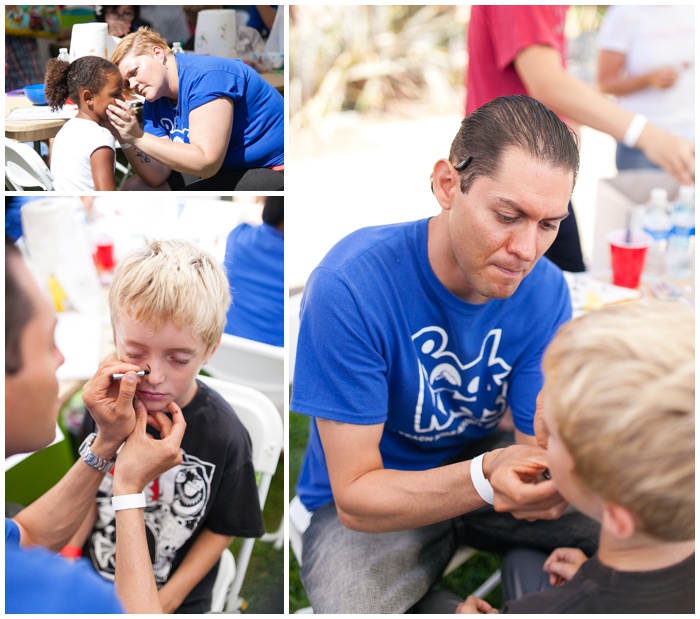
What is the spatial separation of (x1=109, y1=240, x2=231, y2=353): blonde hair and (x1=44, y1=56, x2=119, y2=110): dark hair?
13.7 inches

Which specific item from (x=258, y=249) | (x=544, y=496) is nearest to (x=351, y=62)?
(x=258, y=249)

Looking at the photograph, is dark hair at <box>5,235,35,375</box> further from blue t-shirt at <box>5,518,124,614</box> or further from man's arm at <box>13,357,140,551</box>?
blue t-shirt at <box>5,518,124,614</box>

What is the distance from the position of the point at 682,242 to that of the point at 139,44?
196 centimetres

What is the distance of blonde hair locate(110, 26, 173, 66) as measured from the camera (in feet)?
4.93

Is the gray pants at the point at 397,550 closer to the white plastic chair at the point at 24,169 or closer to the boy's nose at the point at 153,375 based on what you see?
the boy's nose at the point at 153,375

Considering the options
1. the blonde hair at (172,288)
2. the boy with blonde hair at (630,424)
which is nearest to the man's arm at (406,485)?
the boy with blonde hair at (630,424)

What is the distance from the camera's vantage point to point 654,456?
3.43ft

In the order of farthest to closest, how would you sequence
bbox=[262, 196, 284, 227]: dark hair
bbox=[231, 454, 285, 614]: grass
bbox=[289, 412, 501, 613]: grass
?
1. bbox=[289, 412, 501, 613]: grass
2. bbox=[231, 454, 285, 614]: grass
3. bbox=[262, 196, 284, 227]: dark hair

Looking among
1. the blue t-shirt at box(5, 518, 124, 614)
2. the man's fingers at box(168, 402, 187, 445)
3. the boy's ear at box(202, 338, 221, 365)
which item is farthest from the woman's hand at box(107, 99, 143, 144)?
the blue t-shirt at box(5, 518, 124, 614)

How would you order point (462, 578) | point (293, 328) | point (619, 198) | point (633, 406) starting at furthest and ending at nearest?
point (619, 198)
point (462, 578)
point (293, 328)
point (633, 406)

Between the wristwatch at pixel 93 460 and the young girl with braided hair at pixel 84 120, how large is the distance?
559 millimetres

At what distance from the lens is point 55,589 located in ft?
4.00

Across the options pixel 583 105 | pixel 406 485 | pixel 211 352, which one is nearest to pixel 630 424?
pixel 406 485

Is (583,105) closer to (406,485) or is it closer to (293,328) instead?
(293,328)
